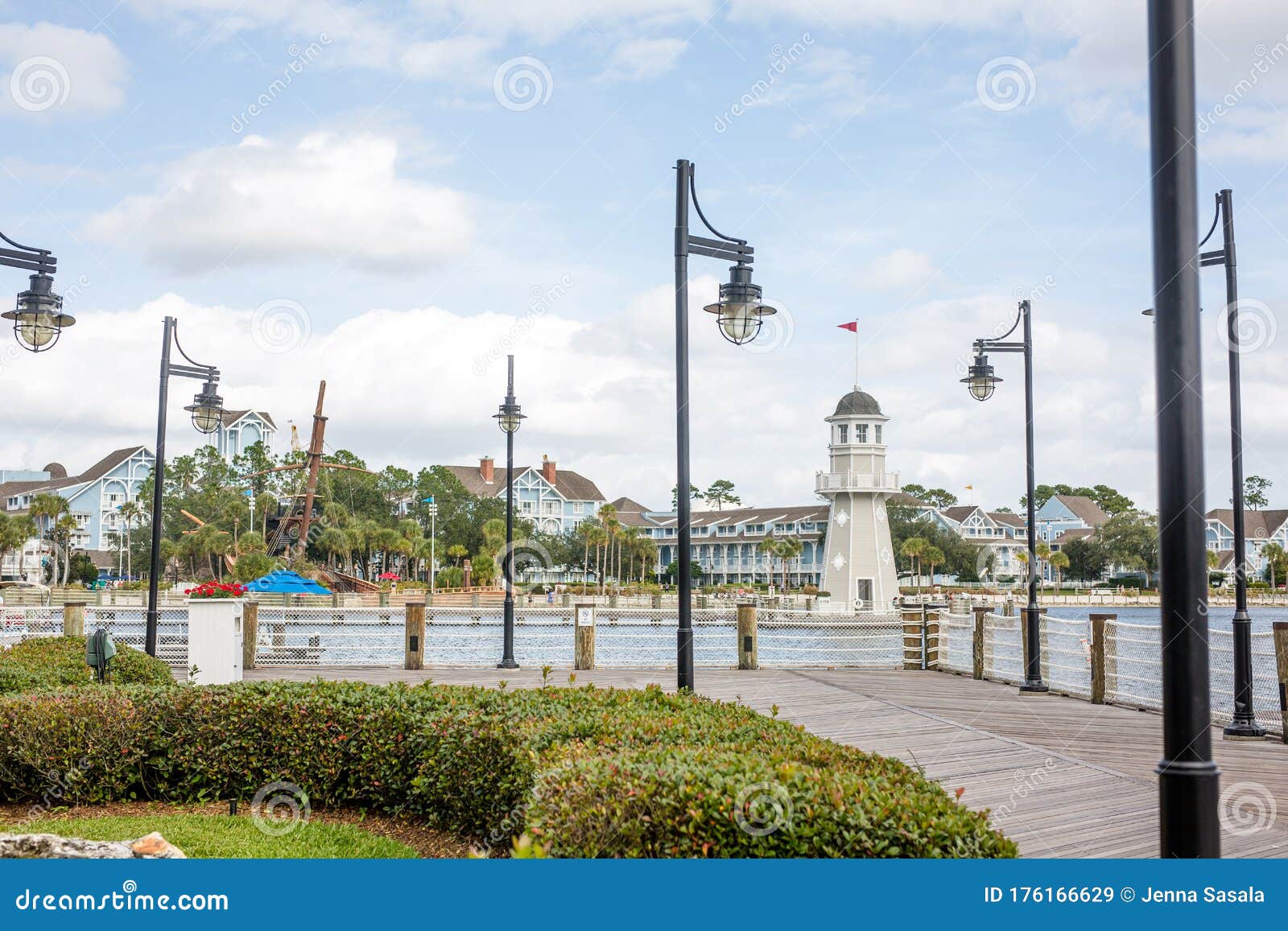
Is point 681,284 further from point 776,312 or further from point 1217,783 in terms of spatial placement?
point 1217,783

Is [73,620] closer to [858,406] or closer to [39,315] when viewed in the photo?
[39,315]

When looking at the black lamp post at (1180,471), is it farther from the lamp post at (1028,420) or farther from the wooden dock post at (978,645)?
the wooden dock post at (978,645)

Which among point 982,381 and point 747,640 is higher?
point 982,381

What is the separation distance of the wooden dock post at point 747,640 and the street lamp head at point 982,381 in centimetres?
521

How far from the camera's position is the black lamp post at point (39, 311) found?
9625 millimetres

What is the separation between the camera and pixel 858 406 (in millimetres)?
47031

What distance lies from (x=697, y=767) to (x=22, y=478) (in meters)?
128

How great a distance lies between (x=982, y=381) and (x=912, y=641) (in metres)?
5.15

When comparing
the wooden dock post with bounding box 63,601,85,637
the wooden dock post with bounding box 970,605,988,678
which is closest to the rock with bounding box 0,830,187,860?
the wooden dock post with bounding box 970,605,988,678

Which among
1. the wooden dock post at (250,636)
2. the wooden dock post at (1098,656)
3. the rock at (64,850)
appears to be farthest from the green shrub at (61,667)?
the wooden dock post at (1098,656)

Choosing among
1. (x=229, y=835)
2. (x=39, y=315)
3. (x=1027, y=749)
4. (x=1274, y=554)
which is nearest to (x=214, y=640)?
(x=39, y=315)

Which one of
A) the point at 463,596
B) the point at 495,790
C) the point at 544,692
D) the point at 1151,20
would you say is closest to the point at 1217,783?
the point at 1151,20

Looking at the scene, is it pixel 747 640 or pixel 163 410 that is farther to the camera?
pixel 747 640

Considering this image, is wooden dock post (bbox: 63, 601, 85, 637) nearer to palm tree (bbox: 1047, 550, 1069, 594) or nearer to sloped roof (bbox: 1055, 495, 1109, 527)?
palm tree (bbox: 1047, 550, 1069, 594)
